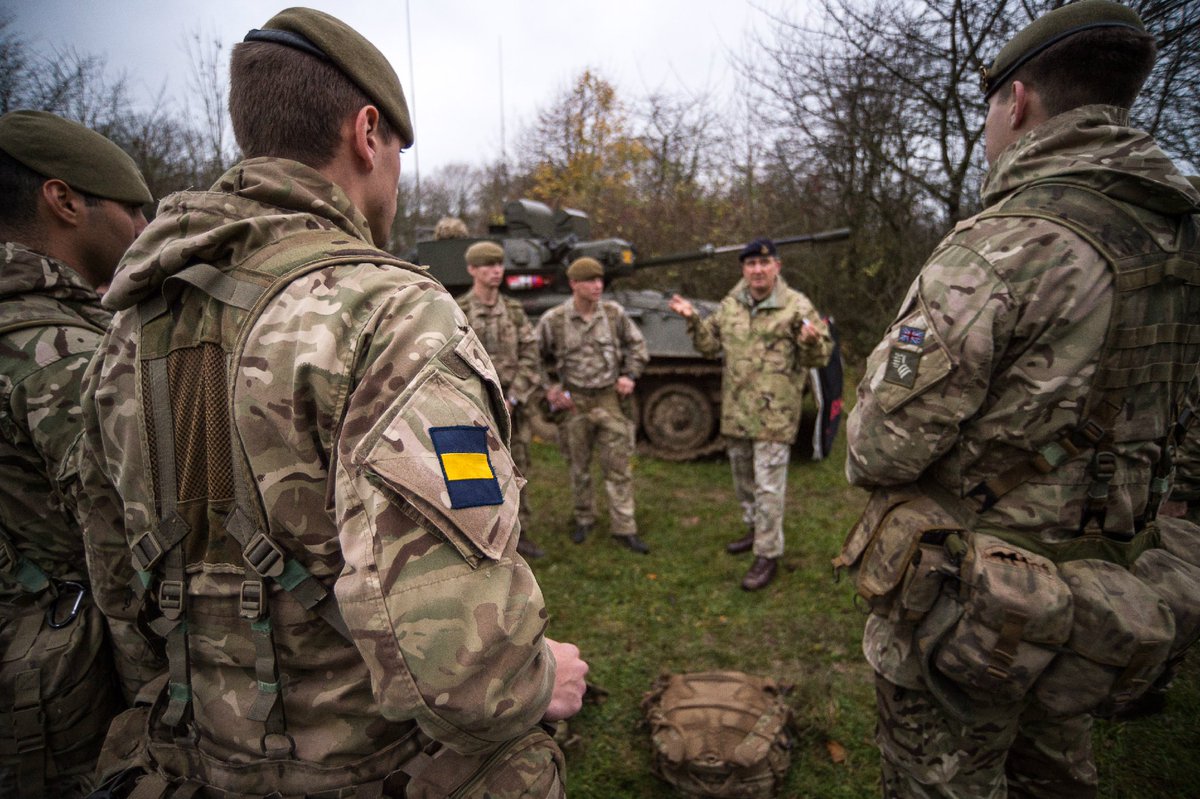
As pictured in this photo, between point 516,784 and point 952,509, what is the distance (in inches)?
57.3

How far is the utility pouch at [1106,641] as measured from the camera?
1.78 m

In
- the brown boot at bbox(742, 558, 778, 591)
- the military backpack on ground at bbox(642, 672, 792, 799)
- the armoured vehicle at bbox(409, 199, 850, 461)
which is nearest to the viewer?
the military backpack on ground at bbox(642, 672, 792, 799)

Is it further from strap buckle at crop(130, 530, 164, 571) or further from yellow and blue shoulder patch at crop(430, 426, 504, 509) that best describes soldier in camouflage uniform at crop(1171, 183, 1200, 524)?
strap buckle at crop(130, 530, 164, 571)

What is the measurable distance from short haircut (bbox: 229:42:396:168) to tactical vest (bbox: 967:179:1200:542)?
5.49ft

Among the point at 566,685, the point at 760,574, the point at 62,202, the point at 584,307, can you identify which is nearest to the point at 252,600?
the point at 566,685

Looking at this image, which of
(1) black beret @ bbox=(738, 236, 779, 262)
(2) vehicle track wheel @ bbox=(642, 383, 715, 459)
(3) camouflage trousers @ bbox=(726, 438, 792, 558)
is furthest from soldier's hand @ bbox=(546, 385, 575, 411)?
(2) vehicle track wheel @ bbox=(642, 383, 715, 459)

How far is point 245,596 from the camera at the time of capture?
119 centimetres

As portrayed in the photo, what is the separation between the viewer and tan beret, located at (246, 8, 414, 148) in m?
1.28

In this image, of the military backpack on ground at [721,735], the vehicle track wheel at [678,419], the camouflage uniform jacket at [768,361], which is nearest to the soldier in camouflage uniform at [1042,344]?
the military backpack on ground at [721,735]

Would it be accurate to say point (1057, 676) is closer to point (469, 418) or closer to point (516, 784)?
point (516, 784)

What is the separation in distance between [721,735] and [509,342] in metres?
3.67

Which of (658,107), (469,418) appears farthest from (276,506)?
(658,107)

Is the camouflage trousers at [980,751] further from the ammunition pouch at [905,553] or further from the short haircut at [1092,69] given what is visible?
the short haircut at [1092,69]

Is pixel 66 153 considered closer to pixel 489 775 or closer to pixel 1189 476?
pixel 489 775
